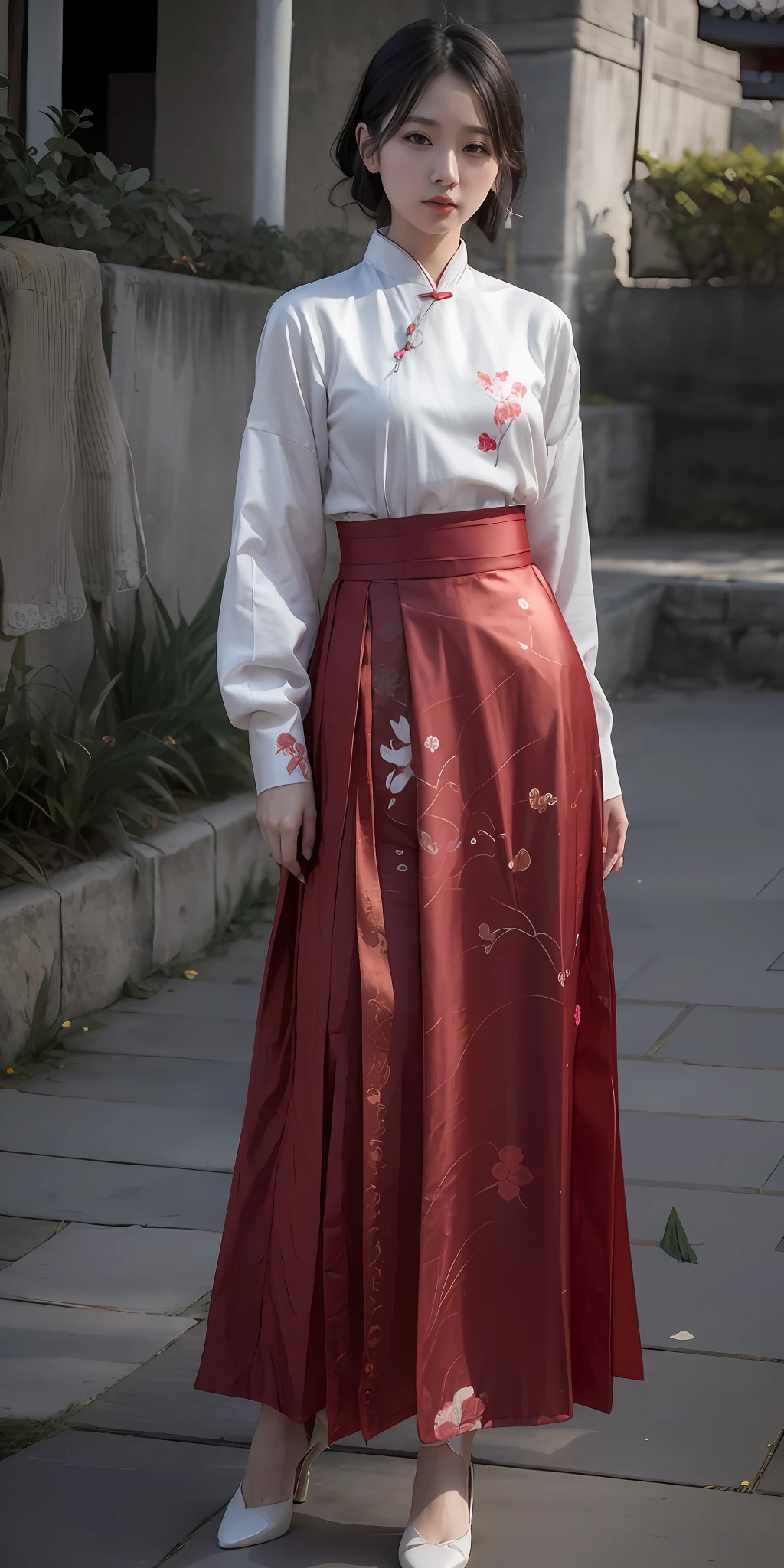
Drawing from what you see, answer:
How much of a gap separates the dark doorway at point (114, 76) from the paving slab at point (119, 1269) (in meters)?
6.74

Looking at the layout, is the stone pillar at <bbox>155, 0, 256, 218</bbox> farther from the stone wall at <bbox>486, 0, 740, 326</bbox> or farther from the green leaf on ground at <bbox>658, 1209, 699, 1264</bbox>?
the green leaf on ground at <bbox>658, 1209, 699, 1264</bbox>

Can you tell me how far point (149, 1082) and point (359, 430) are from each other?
6.21 feet

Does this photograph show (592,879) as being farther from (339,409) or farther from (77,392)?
(77,392)

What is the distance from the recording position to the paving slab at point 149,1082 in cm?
336

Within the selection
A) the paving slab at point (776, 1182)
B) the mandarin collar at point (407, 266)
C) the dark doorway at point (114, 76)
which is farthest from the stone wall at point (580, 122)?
the mandarin collar at point (407, 266)

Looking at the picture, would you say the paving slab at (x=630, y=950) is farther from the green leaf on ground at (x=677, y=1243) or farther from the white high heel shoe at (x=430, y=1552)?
the white high heel shoe at (x=430, y=1552)

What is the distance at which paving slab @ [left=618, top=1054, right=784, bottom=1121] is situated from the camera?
3.32 m

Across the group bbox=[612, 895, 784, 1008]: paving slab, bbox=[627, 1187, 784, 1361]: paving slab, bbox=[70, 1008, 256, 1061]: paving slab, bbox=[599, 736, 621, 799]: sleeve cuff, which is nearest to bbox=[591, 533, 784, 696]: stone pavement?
bbox=[612, 895, 784, 1008]: paving slab

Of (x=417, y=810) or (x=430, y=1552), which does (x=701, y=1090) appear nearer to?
(x=430, y=1552)

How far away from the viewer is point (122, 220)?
4.71 m

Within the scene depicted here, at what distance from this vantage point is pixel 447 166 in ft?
6.21

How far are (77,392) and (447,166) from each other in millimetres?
2303

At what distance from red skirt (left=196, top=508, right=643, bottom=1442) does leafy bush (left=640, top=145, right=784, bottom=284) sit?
8.61m

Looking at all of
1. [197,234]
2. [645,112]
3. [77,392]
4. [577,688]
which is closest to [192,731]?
[77,392]
